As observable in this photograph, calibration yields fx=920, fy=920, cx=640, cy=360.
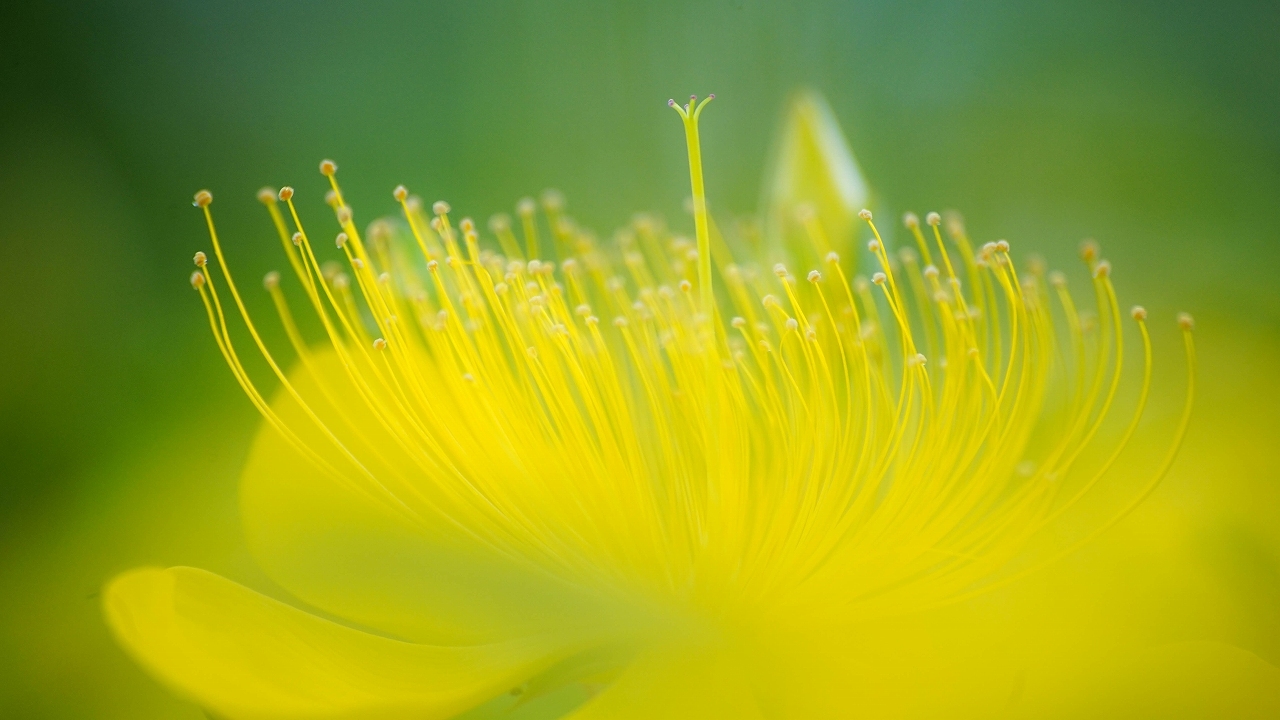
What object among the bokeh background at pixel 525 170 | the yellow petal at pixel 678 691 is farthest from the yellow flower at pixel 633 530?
the bokeh background at pixel 525 170

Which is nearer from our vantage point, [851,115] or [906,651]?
[906,651]

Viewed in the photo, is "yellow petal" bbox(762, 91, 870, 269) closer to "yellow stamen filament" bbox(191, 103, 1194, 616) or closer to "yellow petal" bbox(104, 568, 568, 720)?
"yellow stamen filament" bbox(191, 103, 1194, 616)

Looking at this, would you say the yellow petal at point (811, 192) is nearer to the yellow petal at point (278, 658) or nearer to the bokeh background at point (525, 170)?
the bokeh background at point (525, 170)

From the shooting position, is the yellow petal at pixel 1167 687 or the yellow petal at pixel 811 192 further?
the yellow petal at pixel 811 192

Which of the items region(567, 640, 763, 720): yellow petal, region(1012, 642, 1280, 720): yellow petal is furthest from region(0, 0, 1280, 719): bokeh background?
region(567, 640, 763, 720): yellow petal

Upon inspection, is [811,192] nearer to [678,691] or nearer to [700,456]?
[700,456]

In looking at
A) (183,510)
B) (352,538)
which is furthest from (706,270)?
(183,510)

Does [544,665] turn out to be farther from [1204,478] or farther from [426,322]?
[1204,478]
